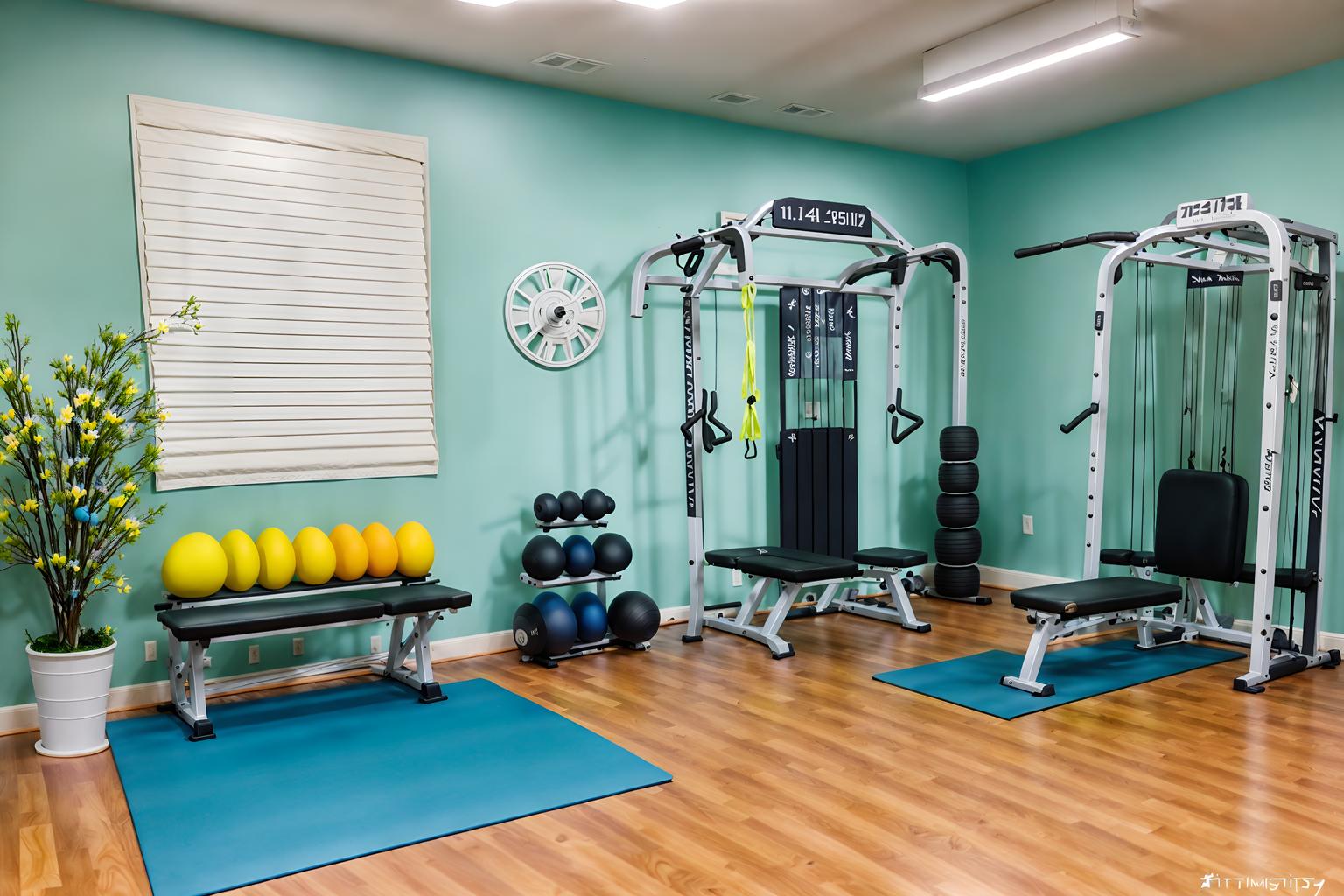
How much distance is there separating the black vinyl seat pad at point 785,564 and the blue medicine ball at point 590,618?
2.01ft

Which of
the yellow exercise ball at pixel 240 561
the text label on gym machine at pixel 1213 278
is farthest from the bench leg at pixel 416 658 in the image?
the text label on gym machine at pixel 1213 278

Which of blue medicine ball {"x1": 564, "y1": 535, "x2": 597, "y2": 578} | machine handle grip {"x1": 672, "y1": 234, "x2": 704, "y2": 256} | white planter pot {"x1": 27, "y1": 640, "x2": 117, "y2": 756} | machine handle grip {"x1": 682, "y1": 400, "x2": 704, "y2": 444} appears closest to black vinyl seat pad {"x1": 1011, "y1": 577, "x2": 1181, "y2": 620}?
machine handle grip {"x1": 682, "y1": 400, "x2": 704, "y2": 444}

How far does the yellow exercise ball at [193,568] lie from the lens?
3639mm

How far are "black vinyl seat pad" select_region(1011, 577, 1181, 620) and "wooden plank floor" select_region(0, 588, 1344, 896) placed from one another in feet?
1.09

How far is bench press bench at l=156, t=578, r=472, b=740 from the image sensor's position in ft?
11.3

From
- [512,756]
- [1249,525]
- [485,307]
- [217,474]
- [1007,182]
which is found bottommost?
[512,756]

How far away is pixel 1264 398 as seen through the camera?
3879mm

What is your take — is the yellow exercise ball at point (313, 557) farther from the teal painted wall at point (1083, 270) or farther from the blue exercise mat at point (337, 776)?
the teal painted wall at point (1083, 270)

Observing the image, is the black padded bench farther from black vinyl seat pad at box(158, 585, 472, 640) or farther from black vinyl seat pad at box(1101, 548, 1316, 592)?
black vinyl seat pad at box(158, 585, 472, 640)

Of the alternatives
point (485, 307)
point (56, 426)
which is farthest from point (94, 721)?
point (485, 307)

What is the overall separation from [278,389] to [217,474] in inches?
16.2

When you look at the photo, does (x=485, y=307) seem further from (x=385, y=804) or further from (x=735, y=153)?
(x=385, y=804)

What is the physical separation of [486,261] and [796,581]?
200 centimetres

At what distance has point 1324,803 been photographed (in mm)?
2744
